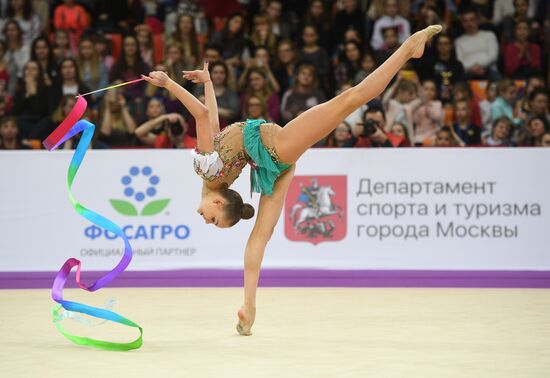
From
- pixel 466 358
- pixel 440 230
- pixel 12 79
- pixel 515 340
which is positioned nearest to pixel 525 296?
pixel 440 230

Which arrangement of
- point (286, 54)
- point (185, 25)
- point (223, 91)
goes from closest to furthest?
1. point (223, 91)
2. point (286, 54)
3. point (185, 25)

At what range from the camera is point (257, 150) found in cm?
480

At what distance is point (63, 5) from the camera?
9.59 metres

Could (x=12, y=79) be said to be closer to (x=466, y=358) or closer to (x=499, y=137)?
(x=499, y=137)

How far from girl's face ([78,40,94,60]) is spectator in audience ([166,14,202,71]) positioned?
0.75 meters

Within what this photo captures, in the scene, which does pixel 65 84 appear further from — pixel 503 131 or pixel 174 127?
pixel 503 131

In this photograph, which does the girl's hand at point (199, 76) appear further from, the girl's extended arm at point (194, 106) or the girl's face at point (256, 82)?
the girl's face at point (256, 82)

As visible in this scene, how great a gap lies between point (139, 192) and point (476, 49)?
13.1 ft

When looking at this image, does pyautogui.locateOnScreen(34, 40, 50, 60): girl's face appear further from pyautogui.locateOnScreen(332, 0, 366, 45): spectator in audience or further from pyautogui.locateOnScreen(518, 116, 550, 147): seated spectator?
pyautogui.locateOnScreen(518, 116, 550, 147): seated spectator

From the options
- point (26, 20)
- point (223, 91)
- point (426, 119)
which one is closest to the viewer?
point (426, 119)

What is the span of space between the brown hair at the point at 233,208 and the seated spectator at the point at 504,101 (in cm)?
414

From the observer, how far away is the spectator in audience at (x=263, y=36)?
9156 millimetres

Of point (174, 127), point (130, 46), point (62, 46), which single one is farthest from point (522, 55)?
point (62, 46)

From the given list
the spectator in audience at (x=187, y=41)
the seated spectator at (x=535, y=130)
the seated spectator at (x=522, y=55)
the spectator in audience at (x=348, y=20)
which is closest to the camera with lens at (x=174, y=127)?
the spectator in audience at (x=187, y=41)
